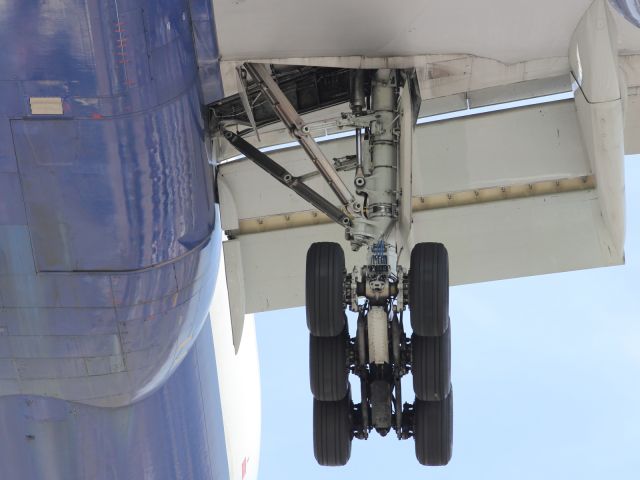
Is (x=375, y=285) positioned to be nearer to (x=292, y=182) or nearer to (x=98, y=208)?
(x=292, y=182)

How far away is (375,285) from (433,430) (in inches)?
70.4

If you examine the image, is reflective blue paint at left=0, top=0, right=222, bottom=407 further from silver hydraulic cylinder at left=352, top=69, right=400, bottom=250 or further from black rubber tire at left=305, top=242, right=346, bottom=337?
silver hydraulic cylinder at left=352, top=69, right=400, bottom=250

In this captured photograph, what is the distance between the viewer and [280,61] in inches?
515

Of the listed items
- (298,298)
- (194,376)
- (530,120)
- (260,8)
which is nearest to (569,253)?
(530,120)

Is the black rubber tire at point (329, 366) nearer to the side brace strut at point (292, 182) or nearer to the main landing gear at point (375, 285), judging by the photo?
the main landing gear at point (375, 285)

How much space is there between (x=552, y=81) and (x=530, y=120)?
72 centimetres

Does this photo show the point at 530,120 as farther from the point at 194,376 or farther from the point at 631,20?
the point at 194,376

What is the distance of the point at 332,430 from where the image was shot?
14.2m

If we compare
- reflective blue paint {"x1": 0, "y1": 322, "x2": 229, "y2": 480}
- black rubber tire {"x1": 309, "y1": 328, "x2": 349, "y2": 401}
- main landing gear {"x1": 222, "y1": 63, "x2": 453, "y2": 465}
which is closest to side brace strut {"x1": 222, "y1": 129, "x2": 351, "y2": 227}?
main landing gear {"x1": 222, "y1": 63, "x2": 453, "y2": 465}

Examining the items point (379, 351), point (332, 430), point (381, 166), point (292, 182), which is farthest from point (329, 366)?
point (381, 166)

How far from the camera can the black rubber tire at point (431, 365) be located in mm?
13547

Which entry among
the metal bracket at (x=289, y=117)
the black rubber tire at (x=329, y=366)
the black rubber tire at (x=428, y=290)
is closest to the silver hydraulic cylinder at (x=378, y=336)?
the black rubber tire at (x=329, y=366)

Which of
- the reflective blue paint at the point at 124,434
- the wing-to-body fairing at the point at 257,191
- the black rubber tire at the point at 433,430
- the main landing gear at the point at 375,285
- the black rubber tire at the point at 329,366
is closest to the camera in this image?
the wing-to-body fairing at the point at 257,191

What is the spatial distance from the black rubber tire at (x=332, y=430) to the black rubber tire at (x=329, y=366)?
0.26 meters
